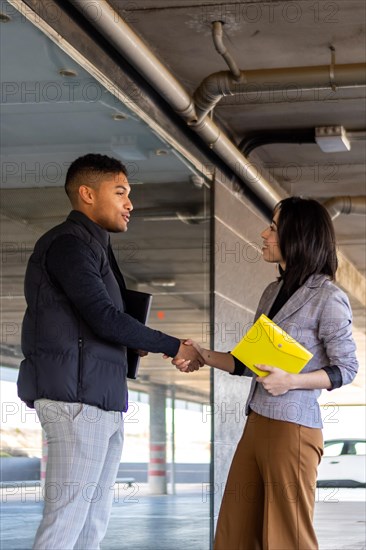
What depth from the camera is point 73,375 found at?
2807 mm

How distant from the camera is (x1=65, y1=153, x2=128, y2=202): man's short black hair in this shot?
10.3 ft

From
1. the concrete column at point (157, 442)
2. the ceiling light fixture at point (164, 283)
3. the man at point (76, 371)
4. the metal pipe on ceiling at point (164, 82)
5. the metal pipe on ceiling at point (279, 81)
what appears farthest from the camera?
the ceiling light fixture at point (164, 283)

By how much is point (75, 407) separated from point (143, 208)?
10.5ft

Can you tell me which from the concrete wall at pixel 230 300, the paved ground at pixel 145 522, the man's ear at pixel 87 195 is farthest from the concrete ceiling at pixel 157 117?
the man's ear at pixel 87 195

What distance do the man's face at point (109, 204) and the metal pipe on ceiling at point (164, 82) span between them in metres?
1.45

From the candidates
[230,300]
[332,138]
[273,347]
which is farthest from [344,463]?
[273,347]

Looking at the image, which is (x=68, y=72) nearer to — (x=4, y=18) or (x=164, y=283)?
(x=4, y=18)

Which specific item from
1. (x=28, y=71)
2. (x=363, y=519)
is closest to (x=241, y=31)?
(x=28, y=71)

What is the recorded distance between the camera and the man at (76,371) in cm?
277

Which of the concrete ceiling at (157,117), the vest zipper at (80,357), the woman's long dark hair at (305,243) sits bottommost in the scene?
the vest zipper at (80,357)

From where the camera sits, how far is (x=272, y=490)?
287cm

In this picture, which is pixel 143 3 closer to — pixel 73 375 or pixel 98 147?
pixel 98 147

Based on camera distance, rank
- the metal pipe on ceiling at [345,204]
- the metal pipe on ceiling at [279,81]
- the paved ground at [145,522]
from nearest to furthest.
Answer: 1. the paved ground at [145,522]
2. the metal pipe on ceiling at [279,81]
3. the metal pipe on ceiling at [345,204]

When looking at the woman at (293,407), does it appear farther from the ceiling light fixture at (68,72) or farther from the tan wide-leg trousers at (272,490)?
the ceiling light fixture at (68,72)
